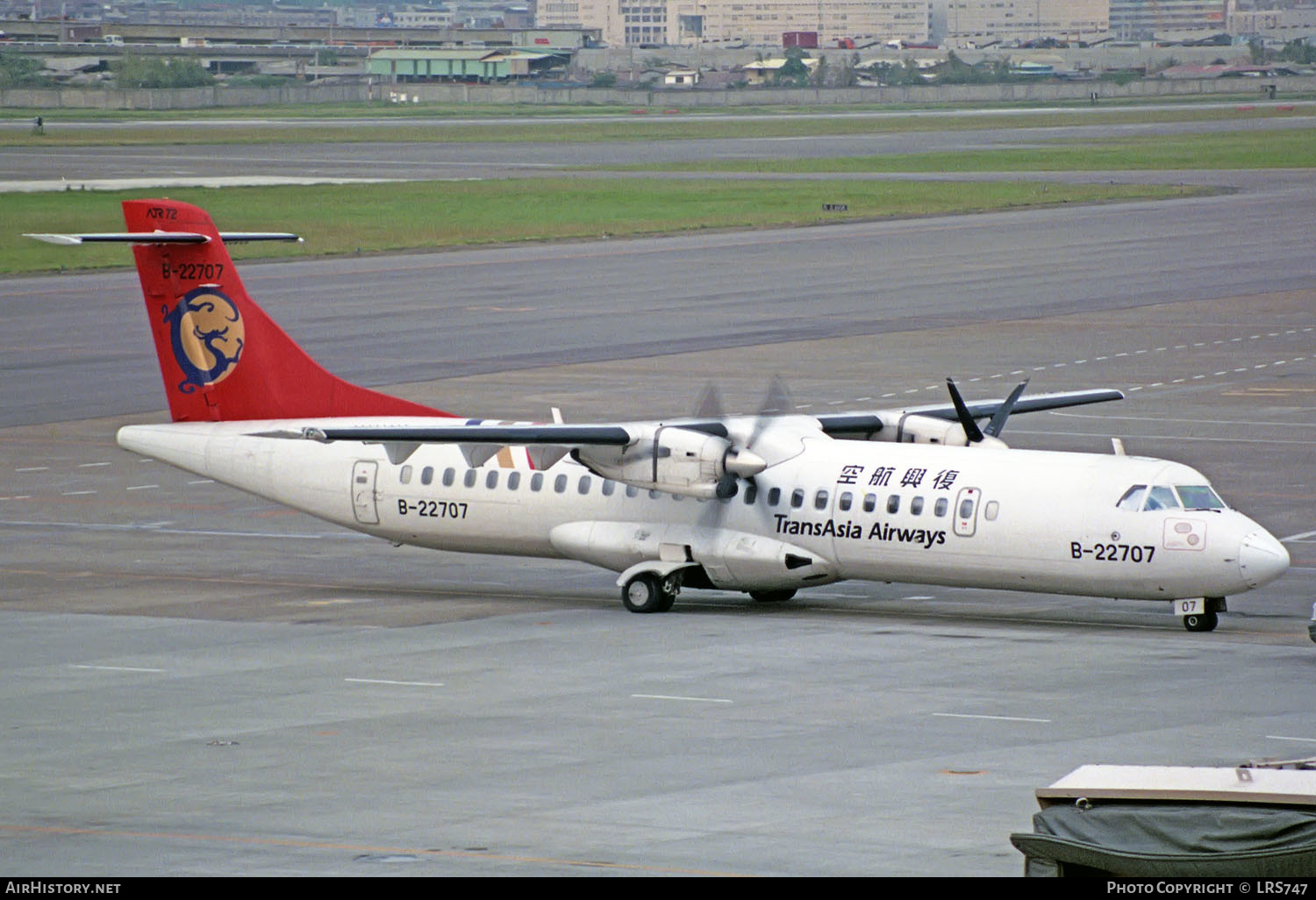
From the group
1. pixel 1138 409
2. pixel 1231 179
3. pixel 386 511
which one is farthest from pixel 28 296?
pixel 1231 179

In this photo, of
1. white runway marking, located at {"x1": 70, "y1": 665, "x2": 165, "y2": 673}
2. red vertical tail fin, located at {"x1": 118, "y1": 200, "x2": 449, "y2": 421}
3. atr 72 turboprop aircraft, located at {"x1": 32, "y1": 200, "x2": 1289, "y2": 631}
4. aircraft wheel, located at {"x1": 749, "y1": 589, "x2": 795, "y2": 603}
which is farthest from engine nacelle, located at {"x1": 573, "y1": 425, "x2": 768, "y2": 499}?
white runway marking, located at {"x1": 70, "y1": 665, "x2": 165, "y2": 673}

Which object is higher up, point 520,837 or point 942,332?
point 520,837

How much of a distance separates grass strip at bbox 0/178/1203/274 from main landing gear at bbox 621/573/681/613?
53.3m

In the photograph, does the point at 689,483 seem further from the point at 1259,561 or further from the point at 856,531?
the point at 1259,561

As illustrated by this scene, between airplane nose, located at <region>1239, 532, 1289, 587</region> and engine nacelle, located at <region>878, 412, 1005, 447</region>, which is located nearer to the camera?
airplane nose, located at <region>1239, 532, 1289, 587</region>

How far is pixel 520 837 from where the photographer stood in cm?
1659

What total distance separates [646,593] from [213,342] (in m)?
8.45

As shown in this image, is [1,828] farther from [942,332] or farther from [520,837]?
[942,332]

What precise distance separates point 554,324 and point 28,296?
1862 cm

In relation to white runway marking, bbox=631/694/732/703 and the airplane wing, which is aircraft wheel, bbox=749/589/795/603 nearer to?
the airplane wing

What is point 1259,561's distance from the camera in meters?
26.0

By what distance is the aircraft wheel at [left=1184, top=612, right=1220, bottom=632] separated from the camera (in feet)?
87.9

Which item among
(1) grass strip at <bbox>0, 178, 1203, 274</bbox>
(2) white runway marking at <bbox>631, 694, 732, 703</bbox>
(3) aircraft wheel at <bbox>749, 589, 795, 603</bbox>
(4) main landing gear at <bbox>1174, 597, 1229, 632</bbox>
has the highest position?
(2) white runway marking at <bbox>631, 694, 732, 703</bbox>

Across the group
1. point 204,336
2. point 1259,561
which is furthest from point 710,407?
point 204,336
